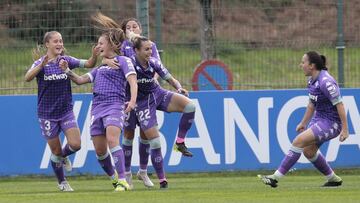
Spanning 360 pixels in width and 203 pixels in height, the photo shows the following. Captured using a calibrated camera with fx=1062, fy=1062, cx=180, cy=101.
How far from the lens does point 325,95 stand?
45.3 feet

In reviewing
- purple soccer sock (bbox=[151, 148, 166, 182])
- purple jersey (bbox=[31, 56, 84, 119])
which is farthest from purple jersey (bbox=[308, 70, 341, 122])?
purple jersey (bbox=[31, 56, 84, 119])

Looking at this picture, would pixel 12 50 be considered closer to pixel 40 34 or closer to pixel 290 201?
pixel 40 34

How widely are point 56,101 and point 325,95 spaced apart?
140 inches

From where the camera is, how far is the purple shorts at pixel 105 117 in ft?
43.0

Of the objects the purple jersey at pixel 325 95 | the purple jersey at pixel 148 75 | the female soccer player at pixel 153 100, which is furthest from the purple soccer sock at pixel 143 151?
the purple jersey at pixel 325 95

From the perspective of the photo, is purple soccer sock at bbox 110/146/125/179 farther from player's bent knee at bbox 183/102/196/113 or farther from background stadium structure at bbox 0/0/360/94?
background stadium structure at bbox 0/0/360/94

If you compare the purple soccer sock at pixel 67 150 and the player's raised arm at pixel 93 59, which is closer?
the player's raised arm at pixel 93 59

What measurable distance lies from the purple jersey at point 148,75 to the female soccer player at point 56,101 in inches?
24.7

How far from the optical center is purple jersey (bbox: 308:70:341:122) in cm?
1370

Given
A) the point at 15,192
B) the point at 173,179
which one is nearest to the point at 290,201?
the point at 15,192

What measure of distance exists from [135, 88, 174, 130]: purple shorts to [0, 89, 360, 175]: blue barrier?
300 centimetres

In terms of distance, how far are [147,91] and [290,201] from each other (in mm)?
3488

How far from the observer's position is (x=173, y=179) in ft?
55.9

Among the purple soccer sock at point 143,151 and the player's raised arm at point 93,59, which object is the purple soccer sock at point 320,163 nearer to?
the purple soccer sock at point 143,151
